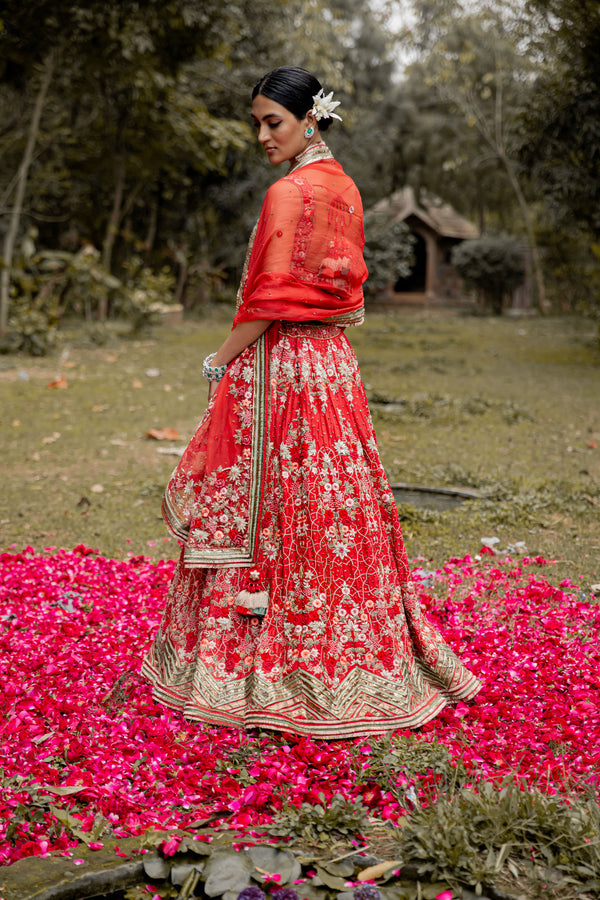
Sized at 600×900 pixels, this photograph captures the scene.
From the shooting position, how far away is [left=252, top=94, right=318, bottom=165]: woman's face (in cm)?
267

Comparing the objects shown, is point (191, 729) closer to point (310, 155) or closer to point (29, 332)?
point (310, 155)

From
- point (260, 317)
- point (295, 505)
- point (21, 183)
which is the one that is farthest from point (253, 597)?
point (21, 183)

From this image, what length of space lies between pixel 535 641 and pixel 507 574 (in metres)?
0.76

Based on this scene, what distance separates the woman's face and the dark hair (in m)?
0.02

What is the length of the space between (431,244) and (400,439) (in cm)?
1876

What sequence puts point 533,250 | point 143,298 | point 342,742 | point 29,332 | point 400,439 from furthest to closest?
point 533,250, point 143,298, point 29,332, point 400,439, point 342,742

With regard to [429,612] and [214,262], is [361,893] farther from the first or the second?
[214,262]

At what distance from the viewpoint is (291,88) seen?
104 inches

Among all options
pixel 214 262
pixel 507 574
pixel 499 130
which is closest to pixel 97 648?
pixel 507 574

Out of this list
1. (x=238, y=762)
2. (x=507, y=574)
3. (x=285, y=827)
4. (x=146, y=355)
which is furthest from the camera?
(x=146, y=355)

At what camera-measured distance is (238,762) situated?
2.48m

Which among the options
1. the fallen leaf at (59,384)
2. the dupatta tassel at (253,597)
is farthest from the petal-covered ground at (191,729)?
the fallen leaf at (59,384)

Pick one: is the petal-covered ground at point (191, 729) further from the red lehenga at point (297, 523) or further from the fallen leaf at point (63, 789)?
the red lehenga at point (297, 523)

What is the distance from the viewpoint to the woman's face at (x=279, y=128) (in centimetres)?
267
